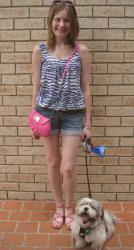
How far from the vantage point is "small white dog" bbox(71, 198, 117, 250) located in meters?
3.49

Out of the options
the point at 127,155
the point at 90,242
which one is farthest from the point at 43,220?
the point at 127,155

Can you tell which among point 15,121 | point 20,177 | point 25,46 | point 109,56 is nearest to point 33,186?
point 20,177

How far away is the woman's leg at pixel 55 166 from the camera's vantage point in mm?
3934

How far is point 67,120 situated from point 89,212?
0.88m

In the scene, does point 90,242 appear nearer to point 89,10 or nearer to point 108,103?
point 108,103

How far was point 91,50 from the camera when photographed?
4176 millimetres

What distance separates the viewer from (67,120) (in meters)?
3.79

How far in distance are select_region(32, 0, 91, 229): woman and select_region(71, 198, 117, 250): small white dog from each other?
0.51 m

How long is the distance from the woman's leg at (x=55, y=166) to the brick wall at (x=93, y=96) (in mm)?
377

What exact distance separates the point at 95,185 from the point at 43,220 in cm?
72

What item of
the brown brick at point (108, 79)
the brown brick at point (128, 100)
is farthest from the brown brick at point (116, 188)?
the brown brick at point (108, 79)

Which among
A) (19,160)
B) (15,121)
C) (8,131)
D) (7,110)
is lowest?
(19,160)

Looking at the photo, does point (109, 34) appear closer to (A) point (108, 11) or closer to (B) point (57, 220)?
(A) point (108, 11)

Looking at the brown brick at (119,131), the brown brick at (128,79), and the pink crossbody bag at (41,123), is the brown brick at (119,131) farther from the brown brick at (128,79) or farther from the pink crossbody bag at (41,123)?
the pink crossbody bag at (41,123)
